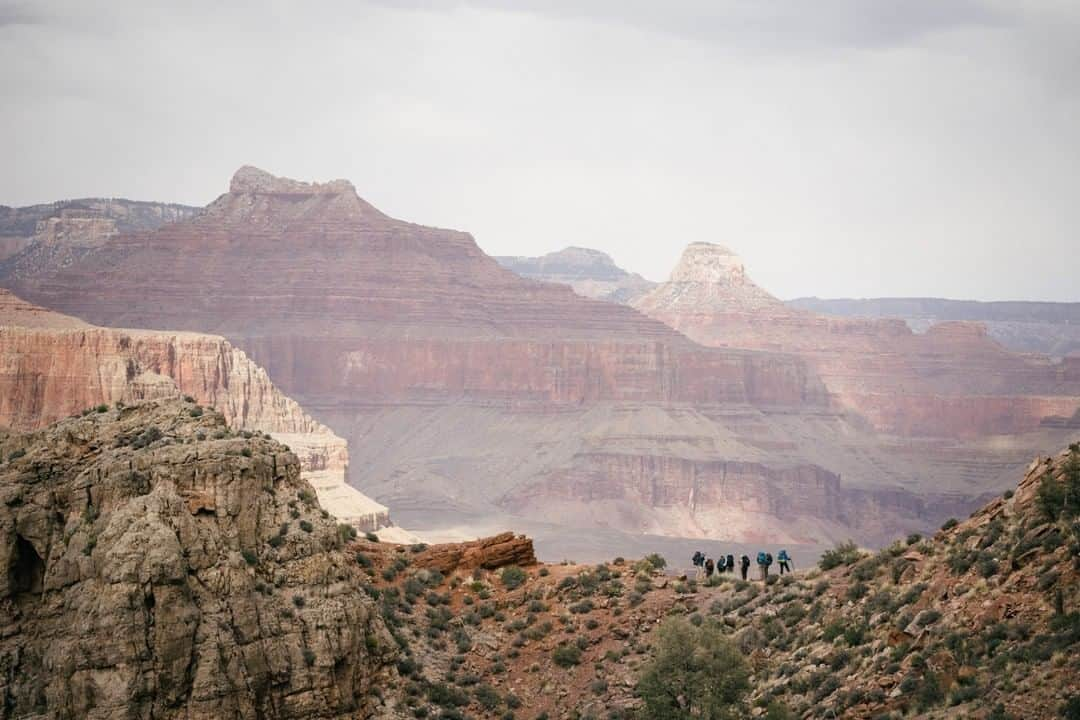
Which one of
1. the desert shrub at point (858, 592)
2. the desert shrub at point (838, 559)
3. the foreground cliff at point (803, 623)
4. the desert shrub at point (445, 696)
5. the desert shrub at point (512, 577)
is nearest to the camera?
the foreground cliff at point (803, 623)

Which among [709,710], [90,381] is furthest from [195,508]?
[90,381]

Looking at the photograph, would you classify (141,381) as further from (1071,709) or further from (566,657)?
(1071,709)

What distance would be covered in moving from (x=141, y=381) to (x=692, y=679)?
328ft

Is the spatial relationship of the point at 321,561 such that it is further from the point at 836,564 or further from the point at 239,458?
the point at 836,564

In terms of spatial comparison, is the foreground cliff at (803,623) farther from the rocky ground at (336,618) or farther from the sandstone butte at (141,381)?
the sandstone butte at (141,381)

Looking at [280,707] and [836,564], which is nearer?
[280,707]

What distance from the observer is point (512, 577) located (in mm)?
45031

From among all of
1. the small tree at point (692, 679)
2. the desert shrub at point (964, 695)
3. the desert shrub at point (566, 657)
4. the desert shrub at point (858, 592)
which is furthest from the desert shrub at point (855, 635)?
the desert shrub at point (566, 657)

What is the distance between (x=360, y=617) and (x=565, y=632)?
7543 mm

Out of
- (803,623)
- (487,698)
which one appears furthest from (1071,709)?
(487,698)

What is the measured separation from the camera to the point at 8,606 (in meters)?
35.2

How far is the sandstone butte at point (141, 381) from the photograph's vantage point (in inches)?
5153

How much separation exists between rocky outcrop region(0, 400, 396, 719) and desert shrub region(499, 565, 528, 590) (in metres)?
7.46

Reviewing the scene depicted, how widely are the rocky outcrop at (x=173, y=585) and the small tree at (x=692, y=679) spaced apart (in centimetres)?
534
